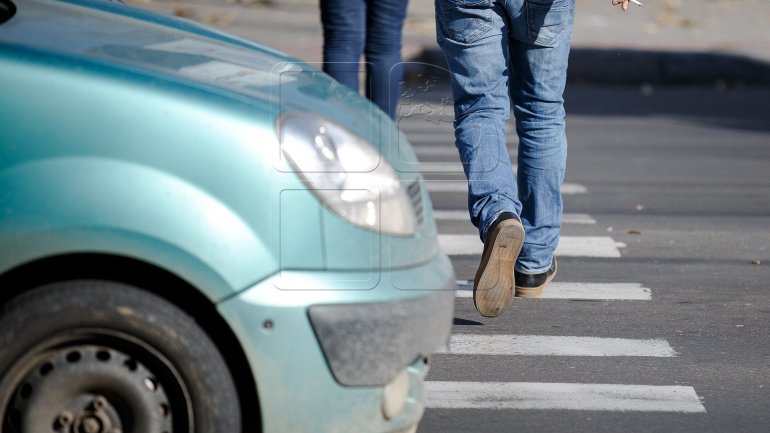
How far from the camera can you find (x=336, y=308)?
111 inches

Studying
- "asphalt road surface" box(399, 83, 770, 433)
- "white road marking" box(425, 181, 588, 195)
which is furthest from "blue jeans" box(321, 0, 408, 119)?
"white road marking" box(425, 181, 588, 195)

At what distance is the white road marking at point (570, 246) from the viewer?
6.05 metres

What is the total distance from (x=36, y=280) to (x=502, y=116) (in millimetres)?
2215

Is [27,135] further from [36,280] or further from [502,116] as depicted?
[502,116]

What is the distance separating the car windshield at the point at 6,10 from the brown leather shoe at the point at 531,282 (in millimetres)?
2287

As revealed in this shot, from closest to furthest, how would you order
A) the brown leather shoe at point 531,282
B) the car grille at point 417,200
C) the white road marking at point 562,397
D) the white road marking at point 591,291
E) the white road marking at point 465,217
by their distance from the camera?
the car grille at point 417,200 → the white road marking at point 562,397 → the brown leather shoe at point 531,282 → the white road marking at point 591,291 → the white road marking at point 465,217

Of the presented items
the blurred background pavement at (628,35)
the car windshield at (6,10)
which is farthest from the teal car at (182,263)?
the blurred background pavement at (628,35)

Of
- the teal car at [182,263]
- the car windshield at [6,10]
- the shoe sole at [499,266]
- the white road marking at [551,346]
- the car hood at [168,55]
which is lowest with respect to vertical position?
the white road marking at [551,346]

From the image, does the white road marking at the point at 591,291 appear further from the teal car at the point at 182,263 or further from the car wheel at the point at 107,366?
the car wheel at the point at 107,366

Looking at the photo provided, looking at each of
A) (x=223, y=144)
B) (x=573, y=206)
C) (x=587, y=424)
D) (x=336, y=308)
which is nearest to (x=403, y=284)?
(x=336, y=308)

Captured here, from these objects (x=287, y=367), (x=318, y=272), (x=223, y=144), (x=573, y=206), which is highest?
(x=223, y=144)

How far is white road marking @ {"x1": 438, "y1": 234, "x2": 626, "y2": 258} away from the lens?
605 centimetres

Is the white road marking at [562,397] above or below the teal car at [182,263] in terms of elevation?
below

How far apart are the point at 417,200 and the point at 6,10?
1197 mm
